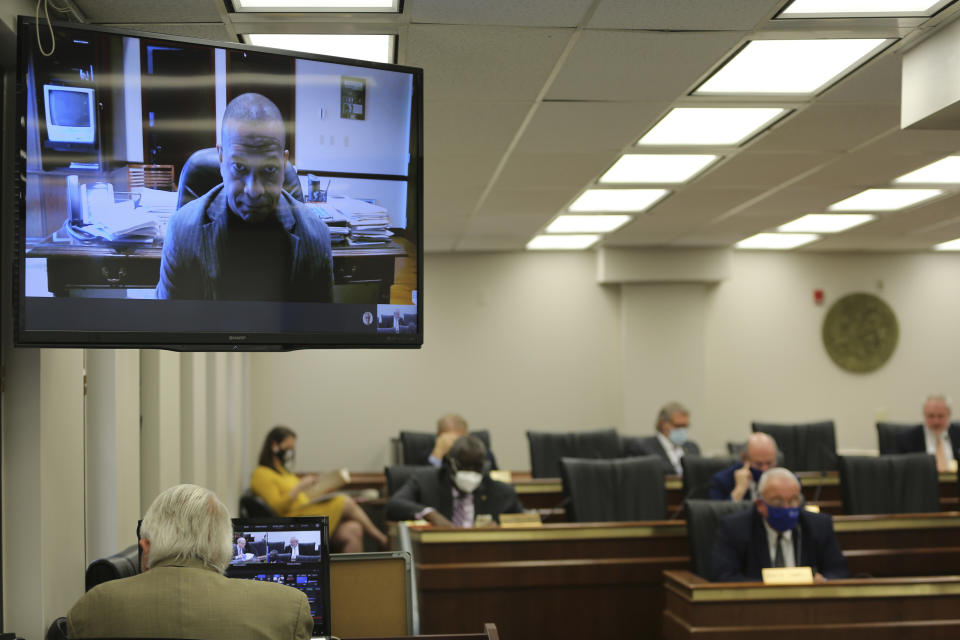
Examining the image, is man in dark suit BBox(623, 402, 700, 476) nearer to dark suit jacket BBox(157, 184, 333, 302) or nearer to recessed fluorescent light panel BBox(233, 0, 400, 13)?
recessed fluorescent light panel BBox(233, 0, 400, 13)

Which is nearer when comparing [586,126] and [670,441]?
[586,126]

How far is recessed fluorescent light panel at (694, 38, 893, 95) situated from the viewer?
3.76 metres

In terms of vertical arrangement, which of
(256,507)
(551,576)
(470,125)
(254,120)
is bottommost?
(551,576)

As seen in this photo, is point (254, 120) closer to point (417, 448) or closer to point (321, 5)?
point (321, 5)

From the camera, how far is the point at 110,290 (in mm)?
2395

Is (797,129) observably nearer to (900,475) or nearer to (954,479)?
(900,475)

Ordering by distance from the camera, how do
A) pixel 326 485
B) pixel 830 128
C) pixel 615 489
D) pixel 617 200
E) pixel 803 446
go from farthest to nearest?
pixel 803 446 → pixel 617 200 → pixel 326 485 → pixel 615 489 → pixel 830 128

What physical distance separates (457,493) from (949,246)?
690 centimetres

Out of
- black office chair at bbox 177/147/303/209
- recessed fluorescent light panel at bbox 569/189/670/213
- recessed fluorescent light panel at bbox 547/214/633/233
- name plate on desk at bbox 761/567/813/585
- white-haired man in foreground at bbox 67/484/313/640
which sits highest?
recessed fluorescent light panel at bbox 569/189/670/213

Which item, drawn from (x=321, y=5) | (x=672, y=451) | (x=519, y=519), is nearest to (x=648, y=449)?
(x=672, y=451)

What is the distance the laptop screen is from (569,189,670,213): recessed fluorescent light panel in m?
4.47

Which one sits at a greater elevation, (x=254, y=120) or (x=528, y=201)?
(x=528, y=201)

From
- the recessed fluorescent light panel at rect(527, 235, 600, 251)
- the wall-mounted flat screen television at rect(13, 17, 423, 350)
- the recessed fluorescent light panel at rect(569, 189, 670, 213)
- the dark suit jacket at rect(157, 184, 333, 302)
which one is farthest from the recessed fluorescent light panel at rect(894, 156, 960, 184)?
the dark suit jacket at rect(157, 184, 333, 302)

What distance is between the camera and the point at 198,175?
8.20 ft
